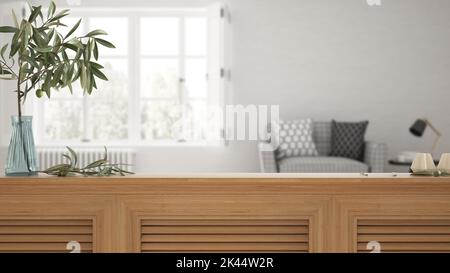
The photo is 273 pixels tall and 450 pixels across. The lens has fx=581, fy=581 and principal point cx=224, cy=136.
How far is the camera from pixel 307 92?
708 centimetres

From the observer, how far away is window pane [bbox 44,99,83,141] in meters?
7.13

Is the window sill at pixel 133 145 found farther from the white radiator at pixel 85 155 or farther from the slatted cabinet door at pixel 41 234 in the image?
the slatted cabinet door at pixel 41 234

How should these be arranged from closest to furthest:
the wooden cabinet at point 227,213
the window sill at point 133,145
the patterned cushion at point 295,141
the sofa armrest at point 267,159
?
the wooden cabinet at point 227,213
the sofa armrest at point 267,159
the patterned cushion at point 295,141
the window sill at point 133,145

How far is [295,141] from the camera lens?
6469 millimetres

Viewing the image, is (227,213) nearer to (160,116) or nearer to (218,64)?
(218,64)

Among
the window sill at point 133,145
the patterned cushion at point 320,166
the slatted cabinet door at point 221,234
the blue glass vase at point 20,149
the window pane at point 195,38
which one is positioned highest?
the window pane at point 195,38

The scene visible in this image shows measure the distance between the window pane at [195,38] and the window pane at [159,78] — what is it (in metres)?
0.25

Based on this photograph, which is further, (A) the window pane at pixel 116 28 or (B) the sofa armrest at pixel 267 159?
(A) the window pane at pixel 116 28

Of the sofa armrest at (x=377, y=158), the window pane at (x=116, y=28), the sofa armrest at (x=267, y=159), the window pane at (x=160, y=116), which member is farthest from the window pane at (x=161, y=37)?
the sofa armrest at (x=377, y=158)

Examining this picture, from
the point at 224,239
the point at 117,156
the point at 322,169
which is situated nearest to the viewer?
the point at 224,239

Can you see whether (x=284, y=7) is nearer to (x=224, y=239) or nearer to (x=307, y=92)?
(x=307, y=92)

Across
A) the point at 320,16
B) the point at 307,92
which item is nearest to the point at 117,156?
the point at 307,92

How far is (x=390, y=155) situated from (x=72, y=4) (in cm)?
428

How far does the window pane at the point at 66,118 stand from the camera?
7.13m
